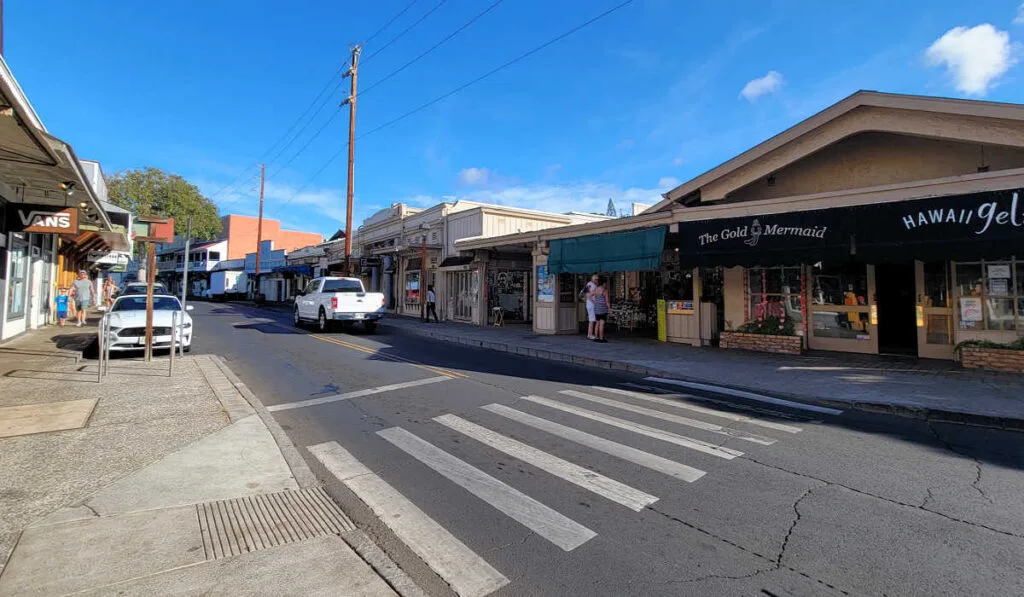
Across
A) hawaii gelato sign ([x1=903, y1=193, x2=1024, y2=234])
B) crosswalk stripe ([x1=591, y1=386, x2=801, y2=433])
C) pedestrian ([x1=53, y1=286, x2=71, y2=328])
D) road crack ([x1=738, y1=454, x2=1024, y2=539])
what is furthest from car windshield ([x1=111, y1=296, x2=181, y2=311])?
hawaii gelato sign ([x1=903, y1=193, x2=1024, y2=234])

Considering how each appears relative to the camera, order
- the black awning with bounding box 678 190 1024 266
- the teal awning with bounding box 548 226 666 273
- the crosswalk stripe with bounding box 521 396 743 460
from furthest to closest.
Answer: the teal awning with bounding box 548 226 666 273 → the black awning with bounding box 678 190 1024 266 → the crosswalk stripe with bounding box 521 396 743 460

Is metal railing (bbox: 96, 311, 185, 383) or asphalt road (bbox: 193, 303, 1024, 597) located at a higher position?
metal railing (bbox: 96, 311, 185, 383)

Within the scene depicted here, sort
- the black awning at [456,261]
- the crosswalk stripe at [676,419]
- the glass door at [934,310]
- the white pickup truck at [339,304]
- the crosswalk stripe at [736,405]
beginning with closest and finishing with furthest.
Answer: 1. the crosswalk stripe at [676,419]
2. the crosswalk stripe at [736,405]
3. the glass door at [934,310]
4. the white pickup truck at [339,304]
5. the black awning at [456,261]

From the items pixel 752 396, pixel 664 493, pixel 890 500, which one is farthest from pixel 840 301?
pixel 664 493

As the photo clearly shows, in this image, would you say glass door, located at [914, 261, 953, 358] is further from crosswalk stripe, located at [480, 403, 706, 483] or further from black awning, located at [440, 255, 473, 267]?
black awning, located at [440, 255, 473, 267]

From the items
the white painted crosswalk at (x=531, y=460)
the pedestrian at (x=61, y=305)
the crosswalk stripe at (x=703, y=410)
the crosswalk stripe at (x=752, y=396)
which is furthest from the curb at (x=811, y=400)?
the pedestrian at (x=61, y=305)

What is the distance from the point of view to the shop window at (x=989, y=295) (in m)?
9.41

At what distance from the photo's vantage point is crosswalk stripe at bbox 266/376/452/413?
7051 mm

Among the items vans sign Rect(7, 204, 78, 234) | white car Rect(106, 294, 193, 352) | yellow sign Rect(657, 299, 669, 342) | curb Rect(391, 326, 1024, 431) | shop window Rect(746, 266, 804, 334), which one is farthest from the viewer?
yellow sign Rect(657, 299, 669, 342)

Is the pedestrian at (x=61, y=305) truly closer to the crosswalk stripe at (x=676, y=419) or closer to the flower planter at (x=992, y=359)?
the crosswalk stripe at (x=676, y=419)

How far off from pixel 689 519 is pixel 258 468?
3.74 metres

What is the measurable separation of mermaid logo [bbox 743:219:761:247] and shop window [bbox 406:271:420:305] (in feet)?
56.4

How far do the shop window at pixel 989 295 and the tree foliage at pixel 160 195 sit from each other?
49.9m

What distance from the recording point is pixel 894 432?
579cm
